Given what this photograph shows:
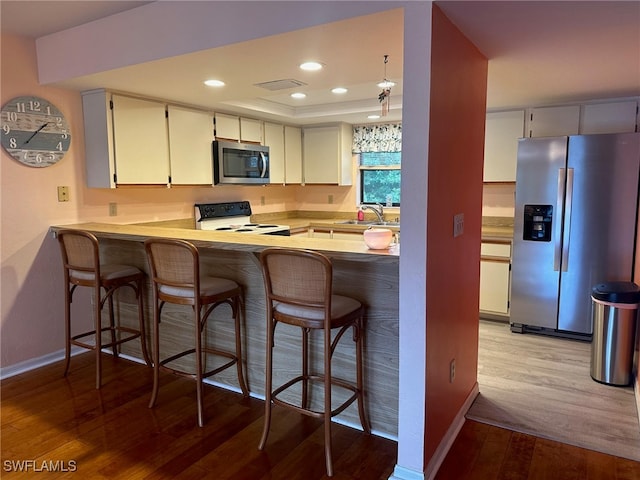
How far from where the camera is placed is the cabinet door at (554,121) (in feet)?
12.2

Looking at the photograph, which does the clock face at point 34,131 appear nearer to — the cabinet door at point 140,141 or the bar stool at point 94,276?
the cabinet door at point 140,141

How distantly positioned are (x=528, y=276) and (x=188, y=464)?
10.0ft

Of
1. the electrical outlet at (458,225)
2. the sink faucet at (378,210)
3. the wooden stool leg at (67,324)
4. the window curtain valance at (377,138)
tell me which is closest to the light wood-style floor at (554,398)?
the electrical outlet at (458,225)

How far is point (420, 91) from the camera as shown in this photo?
1.76 metres

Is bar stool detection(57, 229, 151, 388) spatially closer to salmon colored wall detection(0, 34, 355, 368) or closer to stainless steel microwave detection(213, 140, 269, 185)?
salmon colored wall detection(0, 34, 355, 368)

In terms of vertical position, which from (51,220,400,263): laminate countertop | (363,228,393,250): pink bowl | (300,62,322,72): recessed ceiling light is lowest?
(51,220,400,263): laminate countertop

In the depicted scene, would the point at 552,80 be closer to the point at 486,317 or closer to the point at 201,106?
the point at 486,317

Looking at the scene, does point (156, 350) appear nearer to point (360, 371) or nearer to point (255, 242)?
point (255, 242)

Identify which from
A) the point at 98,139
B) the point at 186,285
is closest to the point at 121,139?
the point at 98,139

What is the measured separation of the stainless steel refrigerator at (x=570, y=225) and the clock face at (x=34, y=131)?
11.8 feet

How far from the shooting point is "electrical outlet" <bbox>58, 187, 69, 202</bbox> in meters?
3.23

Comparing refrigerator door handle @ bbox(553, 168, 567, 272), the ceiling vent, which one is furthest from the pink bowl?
refrigerator door handle @ bbox(553, 168, 567, 272)

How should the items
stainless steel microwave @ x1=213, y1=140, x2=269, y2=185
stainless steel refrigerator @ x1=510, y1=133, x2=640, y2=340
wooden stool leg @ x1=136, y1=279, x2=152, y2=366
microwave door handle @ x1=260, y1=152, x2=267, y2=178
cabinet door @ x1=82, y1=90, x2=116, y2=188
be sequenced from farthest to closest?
microwave door handle @ x1=260, y1=152, x2=267, y2=178, stainless steel microwave @ x1=213, y1=140, x2=269, y2=185, stainless steel refrigerator @ x1=510, y1=133, x2=640, y2=340, cabinet door @ x1=82, y1=90, x2=116, y2=188, wooden stool leg @ x1=136, y1=279, x2=152, y2=366

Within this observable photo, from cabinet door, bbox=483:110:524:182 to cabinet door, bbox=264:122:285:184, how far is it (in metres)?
2.15
